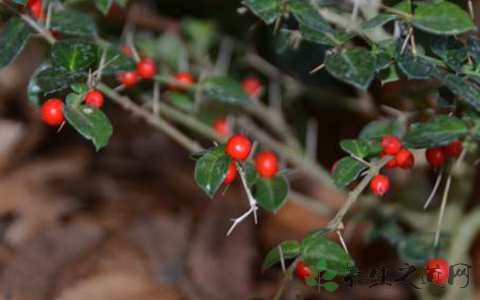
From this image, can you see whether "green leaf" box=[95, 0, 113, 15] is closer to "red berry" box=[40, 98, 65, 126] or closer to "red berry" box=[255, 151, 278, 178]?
"red berry" box=[40, 98, 65, 126]

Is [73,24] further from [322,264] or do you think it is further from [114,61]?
[322,264]

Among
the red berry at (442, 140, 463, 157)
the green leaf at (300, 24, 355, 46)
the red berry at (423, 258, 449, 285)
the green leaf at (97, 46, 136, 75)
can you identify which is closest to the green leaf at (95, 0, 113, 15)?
the green leaf at (97, 46, 136, 75)

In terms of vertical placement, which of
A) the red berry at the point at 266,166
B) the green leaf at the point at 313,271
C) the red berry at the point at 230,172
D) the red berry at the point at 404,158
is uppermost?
the red berry at the point at 404,158

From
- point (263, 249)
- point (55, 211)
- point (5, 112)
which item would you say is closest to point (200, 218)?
point (263, 249)

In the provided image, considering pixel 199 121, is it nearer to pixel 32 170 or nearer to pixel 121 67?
pixel 121 67

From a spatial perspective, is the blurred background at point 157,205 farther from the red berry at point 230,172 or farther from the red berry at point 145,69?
→ the red berry at point 230,172

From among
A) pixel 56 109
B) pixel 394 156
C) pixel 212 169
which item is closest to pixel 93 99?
pixel 56 109

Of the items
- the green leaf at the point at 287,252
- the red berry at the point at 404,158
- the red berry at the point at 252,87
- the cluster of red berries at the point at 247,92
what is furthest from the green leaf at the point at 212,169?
the red berry at the point at 252,87
